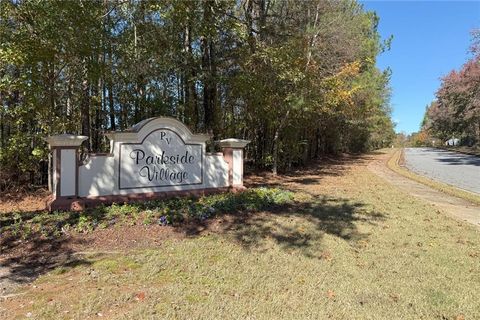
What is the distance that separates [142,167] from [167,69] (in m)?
5.10

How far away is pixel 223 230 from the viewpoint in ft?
19.9

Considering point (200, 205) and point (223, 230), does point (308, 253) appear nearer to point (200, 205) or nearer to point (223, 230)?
point (223, 230)

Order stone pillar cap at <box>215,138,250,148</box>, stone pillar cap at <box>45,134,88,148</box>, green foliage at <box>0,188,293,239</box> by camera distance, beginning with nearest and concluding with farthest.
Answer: green foliage at <box>0,188,293,239</box>, stone pillar cap at <box>45,134,88,148</box>, stone pillar cap at <box>215,138,250,148</box>

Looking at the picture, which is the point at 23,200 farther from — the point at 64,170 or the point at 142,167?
the point at 142,167

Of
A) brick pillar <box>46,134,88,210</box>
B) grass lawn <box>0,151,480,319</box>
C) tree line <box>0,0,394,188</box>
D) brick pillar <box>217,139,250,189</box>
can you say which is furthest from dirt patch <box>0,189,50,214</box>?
grass lawn <box>0,151,480,319</box>

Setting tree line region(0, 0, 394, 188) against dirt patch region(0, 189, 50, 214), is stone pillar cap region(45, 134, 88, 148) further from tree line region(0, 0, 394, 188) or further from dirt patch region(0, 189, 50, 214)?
dirt patch region(0, 189, 50, 214)

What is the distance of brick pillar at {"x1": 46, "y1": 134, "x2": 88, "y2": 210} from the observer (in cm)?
683

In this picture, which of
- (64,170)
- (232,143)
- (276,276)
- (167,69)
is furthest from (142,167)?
(167,69)

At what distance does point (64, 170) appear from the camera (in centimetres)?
693

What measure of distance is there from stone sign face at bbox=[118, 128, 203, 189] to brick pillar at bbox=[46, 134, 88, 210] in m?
0.87

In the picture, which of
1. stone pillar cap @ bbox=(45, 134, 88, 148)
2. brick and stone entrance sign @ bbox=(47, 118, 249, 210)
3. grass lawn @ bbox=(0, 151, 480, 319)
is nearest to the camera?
grass lawn @ bbox=(0, 151, 480, 319)

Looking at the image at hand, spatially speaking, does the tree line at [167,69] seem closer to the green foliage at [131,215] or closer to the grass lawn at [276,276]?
the green foliage at [131,215]

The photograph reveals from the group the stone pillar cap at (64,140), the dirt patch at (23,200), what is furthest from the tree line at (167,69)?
the stone pillar cap at (64,140)

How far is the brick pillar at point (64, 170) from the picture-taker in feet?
22.4
